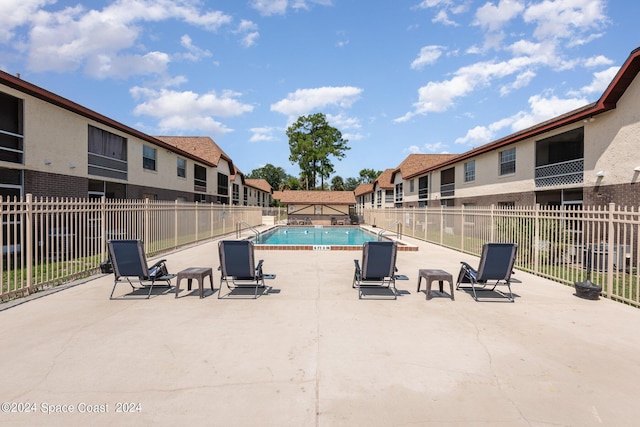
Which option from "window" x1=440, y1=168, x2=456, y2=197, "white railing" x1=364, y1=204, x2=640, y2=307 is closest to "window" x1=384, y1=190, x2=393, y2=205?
"window" x1=440, y1=168, x2=456, y2=197

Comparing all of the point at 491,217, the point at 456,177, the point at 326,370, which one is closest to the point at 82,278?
the point at 326,370

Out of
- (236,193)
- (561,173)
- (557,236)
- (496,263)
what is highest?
(236,193)

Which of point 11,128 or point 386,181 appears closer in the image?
point 11,128

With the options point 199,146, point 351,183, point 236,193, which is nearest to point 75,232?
point 199,146

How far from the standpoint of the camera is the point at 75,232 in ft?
27.5

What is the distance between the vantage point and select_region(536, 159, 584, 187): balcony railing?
48.2 feet

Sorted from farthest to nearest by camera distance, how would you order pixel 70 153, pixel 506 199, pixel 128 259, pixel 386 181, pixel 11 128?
1. pixel 386 181
2. pixel 506 199
3. pixel 70 153
4. pixel 11 128
5. pixel 128 259

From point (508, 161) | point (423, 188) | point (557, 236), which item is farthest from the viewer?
point (423, 188)

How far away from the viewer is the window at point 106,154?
15.3m

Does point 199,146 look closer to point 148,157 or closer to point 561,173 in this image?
point 148,157

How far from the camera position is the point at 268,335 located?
181 inches

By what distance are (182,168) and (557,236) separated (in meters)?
24.0

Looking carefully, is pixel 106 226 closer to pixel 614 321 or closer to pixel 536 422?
pixel 536 422

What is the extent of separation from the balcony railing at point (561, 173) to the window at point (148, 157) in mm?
22673
